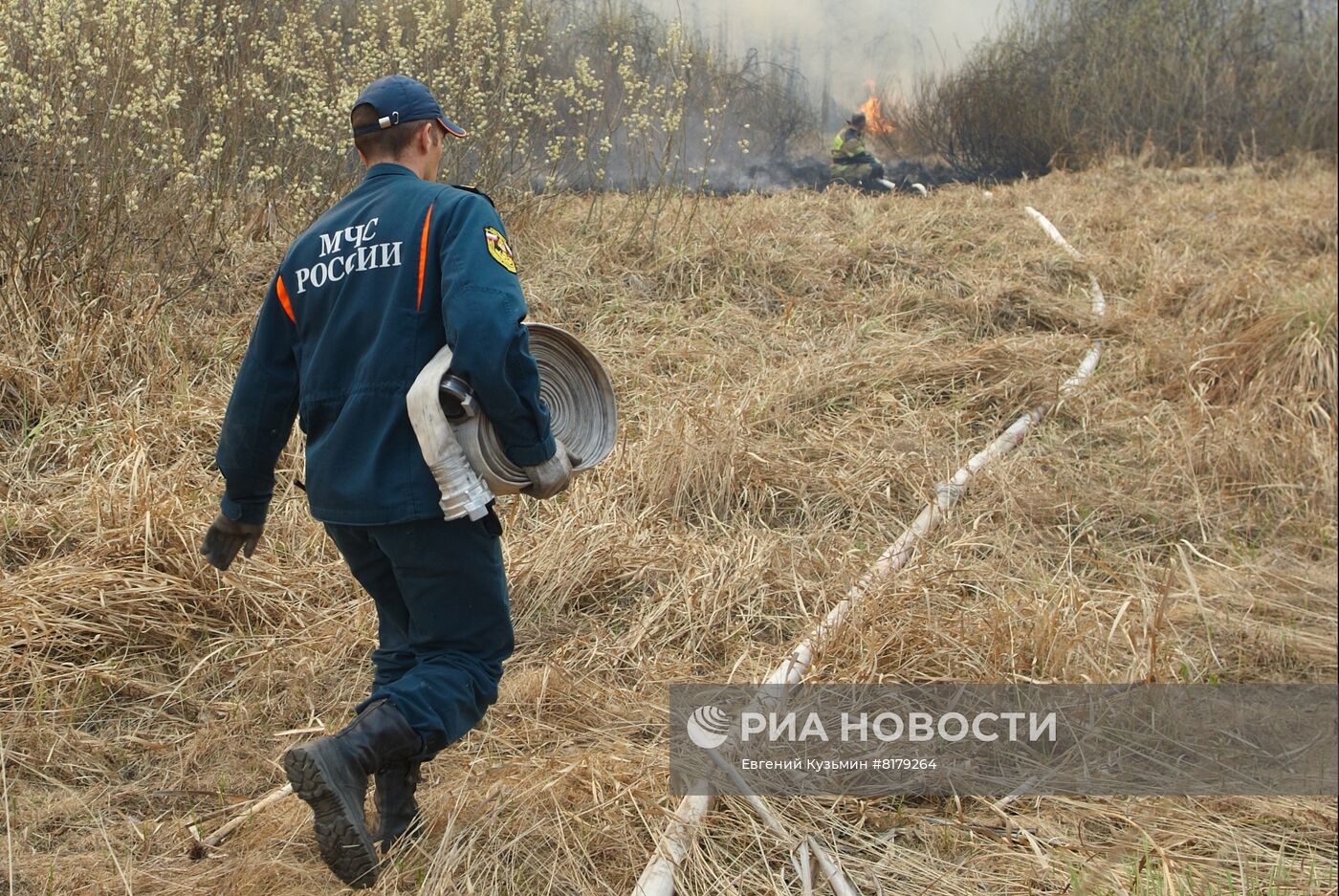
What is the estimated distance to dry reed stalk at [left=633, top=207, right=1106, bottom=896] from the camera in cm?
250

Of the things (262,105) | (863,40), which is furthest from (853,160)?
(262,105)

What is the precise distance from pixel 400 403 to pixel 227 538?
2.43 feet

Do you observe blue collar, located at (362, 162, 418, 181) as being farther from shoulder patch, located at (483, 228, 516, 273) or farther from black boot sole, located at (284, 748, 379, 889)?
black boot sole, located at (284, 748, 379, 889)

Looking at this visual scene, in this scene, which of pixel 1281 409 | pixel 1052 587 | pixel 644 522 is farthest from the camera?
pixel 1281 409

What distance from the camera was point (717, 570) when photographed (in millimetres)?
4277

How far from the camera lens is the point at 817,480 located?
5.06 m

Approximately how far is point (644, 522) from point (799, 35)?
33.8ft

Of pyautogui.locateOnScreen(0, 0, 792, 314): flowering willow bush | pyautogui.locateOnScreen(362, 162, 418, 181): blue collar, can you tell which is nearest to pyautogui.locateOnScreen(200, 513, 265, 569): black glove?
pyautogui.locateOnScreen(362, 162, 418, 181): blue collar

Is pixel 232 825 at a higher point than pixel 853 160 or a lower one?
lower

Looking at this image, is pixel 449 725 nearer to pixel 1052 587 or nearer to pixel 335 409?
pixel 335 409

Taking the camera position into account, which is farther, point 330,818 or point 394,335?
point 394,335

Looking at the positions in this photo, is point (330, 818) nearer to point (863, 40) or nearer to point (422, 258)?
point (422, 258)

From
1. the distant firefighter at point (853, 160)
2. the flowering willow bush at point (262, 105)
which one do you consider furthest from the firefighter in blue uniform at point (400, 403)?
the distant firefighter at point (853, 160)

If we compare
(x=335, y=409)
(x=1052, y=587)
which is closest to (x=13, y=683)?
(x=335, y=409)
